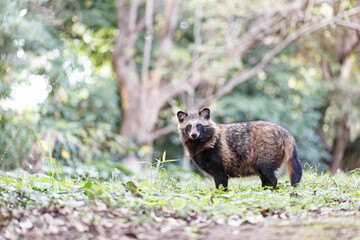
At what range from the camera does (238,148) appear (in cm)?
650

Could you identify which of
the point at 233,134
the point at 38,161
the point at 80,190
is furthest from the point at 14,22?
the point at 80,190

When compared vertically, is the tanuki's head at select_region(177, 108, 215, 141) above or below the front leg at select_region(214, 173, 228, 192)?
above

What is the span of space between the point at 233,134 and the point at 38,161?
10.9ft

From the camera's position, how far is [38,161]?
7637 millimetres

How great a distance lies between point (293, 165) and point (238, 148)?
2.79ft

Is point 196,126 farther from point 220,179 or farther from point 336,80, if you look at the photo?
point 336,80

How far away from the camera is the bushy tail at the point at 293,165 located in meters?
5.91

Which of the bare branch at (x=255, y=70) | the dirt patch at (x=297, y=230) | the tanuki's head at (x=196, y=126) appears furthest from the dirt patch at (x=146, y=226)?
the bare branch at (x=255, y=70)

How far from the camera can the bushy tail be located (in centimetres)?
591

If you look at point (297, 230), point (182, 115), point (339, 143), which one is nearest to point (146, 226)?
point (297, 230)

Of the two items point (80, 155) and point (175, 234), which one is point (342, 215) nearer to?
point (175, 234)

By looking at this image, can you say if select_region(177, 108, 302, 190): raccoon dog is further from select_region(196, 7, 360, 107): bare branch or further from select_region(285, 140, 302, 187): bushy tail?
select_region(196, 7, 360, 107): bare branch

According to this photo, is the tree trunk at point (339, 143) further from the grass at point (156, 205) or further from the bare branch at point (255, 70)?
the grass at point (156, 205)

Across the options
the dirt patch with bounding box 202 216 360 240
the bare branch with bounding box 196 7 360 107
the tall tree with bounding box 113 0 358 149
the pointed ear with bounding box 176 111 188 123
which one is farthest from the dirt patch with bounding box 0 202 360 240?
the bare branch with bounding box 196 7 360 107
